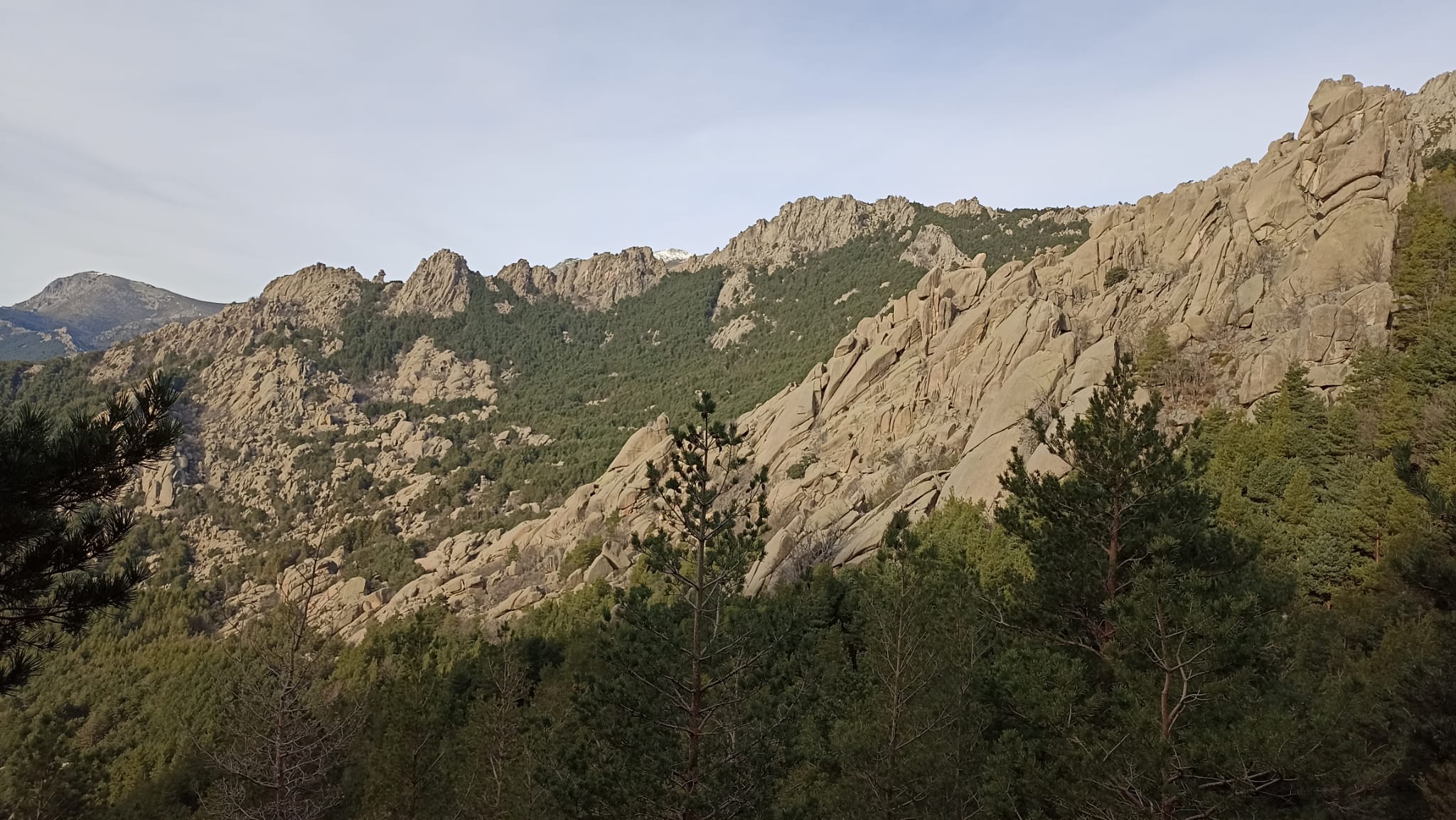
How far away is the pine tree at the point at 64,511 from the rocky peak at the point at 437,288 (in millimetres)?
187983

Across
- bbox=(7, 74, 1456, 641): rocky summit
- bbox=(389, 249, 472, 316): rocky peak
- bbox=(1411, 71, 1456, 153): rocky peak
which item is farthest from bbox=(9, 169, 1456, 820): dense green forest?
bbox=(389, 249, 472, 316): rocky peak

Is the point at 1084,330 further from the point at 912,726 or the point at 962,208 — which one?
the point at 962,208

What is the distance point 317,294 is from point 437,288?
27.9 metres

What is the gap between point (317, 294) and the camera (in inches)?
7279

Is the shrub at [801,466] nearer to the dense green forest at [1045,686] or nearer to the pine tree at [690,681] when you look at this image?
the dense green forest at [1045,686]

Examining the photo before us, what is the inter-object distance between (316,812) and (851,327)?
102 metres

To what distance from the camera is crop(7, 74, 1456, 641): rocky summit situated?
156ft

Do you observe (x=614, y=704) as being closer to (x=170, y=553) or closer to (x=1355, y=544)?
(x=1355, y=544)

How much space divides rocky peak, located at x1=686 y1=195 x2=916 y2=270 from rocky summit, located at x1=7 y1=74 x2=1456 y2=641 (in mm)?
732

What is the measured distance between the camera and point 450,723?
39906mm

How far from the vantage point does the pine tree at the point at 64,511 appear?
26.6 feet

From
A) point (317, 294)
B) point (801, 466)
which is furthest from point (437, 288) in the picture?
point (801, 466)

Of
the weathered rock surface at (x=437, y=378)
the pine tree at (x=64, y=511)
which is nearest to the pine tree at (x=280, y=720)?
the pine tree at (x=64, y=511)

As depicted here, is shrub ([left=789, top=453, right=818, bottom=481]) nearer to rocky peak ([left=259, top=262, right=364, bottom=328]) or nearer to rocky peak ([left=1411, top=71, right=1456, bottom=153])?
rocky peak ([left=1411, top=71, right=1456, bottom=153])
